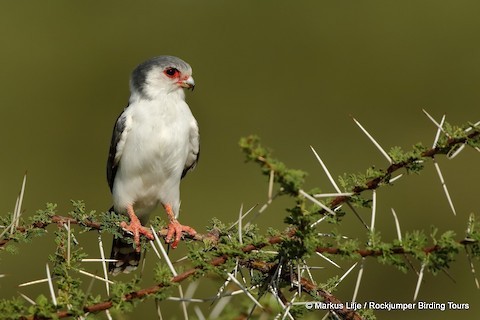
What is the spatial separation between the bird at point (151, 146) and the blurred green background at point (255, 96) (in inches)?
93.1

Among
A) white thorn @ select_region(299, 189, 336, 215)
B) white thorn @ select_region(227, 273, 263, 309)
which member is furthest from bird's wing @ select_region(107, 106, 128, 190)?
white thorn @ select_region(299, 189, 336, 215)

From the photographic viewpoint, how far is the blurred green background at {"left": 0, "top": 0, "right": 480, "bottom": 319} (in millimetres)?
8609

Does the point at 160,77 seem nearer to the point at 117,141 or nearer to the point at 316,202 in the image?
the point at 117,141

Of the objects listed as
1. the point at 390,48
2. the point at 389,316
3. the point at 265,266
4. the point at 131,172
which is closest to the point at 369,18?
the point at 390,48

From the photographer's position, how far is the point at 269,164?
2178 mm

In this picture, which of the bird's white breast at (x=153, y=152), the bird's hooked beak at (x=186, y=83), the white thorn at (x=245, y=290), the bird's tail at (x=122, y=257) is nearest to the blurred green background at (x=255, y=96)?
the bird's tail at (x=122, y=257)

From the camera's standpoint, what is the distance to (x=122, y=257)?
4762 millimetres

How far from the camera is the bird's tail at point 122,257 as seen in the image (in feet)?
15.5

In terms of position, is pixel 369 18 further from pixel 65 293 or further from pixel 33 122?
pixel 65 293

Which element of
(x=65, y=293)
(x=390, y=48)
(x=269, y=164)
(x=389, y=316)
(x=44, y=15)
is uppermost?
(x=44, y=15)

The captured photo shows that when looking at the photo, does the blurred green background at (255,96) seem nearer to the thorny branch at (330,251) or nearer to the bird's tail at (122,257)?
the bird's tail at (122,257)

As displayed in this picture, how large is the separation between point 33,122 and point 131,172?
568cm

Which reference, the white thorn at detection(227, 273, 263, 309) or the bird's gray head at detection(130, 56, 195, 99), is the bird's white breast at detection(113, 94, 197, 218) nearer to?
the bird's gray head at detection(130, 56, 195, 99)

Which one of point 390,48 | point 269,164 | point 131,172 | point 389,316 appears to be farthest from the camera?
point 390,48
